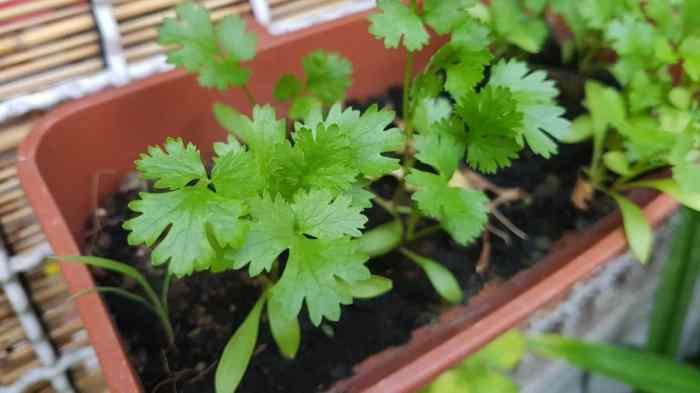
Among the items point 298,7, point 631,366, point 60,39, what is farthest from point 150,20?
point 631,366

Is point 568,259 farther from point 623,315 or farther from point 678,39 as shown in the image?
point 623,315

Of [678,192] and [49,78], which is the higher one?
[49,78]

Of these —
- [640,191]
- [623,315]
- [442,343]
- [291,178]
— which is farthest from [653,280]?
[291,178]

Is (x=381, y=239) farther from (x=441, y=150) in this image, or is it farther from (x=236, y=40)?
(x=236, y=40)

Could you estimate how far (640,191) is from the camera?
93 cm

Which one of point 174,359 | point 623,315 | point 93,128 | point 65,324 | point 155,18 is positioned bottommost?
point 623,315

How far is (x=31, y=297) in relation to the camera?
87 cm

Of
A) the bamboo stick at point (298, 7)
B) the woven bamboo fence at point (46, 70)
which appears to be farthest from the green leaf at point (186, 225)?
the bamboo stick at point (298, 7)

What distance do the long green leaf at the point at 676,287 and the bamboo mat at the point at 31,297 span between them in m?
0.90

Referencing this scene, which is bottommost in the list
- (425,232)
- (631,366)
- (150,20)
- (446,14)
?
(631,366)

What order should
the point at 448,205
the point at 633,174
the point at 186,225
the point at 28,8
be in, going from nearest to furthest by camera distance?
the point at 186,225, the point at 448,205, the point at 28,8, the point at 633,174

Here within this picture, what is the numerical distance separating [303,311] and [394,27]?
0.37 meters

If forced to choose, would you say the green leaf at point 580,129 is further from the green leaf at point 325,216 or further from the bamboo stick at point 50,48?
the bamboo stick at point 50,48

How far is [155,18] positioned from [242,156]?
0.40 metres
